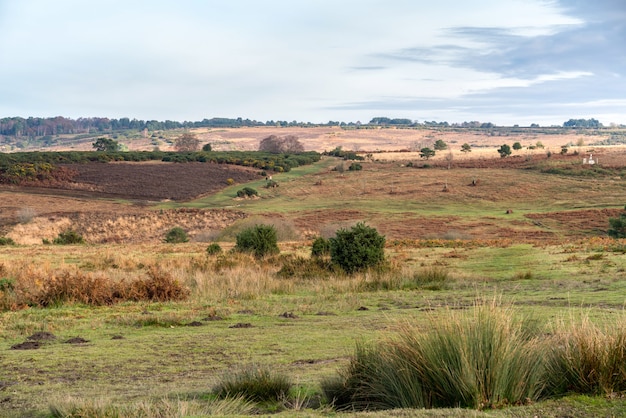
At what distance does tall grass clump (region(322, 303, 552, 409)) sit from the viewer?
20.3 ft

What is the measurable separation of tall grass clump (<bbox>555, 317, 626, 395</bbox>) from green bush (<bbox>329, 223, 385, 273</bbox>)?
16.6m

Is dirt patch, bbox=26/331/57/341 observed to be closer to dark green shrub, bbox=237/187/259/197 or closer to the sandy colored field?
the sandy colored field

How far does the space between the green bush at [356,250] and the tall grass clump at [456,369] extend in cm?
1630

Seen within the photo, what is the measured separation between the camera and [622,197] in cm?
Result: 7456

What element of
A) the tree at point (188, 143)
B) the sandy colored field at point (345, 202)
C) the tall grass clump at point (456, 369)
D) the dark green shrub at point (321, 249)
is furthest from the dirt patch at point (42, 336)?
the tree at point (188, 143)

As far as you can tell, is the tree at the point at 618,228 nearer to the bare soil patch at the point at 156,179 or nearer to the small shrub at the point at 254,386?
the small shrub at the point at 254,386

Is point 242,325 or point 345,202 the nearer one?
point 242,325

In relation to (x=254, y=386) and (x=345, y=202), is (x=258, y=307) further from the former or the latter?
(x=345, y=202)

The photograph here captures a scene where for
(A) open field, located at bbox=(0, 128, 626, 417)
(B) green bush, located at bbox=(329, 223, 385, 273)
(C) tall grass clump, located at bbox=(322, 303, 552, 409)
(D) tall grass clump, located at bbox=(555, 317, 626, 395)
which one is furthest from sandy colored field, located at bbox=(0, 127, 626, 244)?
(C) tall grass clump, located at bbox=(322, 303, 552, 409)

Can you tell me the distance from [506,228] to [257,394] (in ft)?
172

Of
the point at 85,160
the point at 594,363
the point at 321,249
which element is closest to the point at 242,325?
the point at 594,363

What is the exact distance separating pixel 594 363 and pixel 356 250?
17.0m

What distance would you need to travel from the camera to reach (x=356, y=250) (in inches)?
919

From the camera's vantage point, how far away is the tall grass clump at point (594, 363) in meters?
6.30
